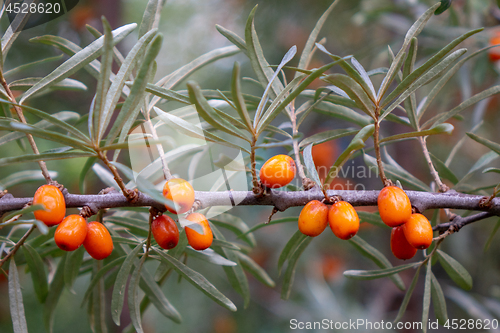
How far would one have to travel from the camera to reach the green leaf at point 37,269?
2.27ft

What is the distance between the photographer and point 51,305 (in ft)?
2.59

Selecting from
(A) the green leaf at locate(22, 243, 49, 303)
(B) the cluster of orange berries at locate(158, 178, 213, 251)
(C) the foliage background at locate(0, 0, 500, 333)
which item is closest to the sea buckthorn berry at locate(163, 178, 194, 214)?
(B) the cluster of orange berries at locate(158, 178, 213, 251)

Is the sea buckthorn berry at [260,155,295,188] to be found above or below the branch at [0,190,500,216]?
above

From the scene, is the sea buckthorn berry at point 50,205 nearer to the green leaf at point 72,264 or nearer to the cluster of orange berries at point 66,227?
the cluster of orange berries at point 66,227

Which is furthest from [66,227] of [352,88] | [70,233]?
[352,88]

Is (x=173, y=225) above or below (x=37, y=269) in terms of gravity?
above

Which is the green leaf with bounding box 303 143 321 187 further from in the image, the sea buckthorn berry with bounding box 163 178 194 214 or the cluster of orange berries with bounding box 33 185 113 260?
the cluster of orange berries with bounding box 33 185 113 260

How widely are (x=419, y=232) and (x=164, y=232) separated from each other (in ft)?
1.39

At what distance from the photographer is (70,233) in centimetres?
48

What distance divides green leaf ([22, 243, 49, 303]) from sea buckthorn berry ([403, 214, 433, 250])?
773mm

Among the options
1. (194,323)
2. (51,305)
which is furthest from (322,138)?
(194,323)

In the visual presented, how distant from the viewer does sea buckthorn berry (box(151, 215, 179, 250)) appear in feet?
1.72

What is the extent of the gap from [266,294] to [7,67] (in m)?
2.30

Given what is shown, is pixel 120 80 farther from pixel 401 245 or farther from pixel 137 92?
pixel 401 245
